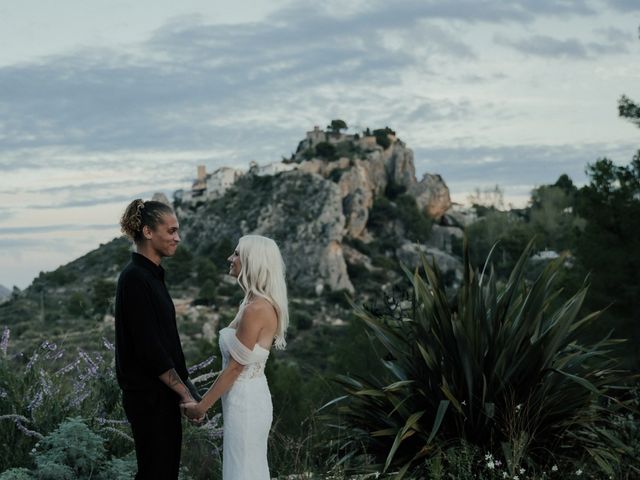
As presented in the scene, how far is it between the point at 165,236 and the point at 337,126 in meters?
107

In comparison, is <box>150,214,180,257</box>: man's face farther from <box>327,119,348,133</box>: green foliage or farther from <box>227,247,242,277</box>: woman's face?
<box>327,119,348,133</box>: green foliage

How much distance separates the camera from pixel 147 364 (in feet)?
12.5

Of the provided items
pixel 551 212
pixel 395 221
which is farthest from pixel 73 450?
pixel 395 221

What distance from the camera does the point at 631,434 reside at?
6918mm

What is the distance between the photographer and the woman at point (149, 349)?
12.4ft

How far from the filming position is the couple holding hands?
381 cm

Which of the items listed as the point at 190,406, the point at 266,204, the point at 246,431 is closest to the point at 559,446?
the point at 246,431

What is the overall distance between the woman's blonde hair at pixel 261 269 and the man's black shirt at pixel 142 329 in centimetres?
38

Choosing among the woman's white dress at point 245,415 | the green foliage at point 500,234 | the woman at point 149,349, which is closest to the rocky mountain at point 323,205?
the green foliage at point 500,234

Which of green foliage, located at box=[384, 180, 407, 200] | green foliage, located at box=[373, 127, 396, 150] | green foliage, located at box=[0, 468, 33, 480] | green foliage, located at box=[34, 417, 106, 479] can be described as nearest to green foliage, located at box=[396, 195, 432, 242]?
green foliage, located at box=[384, 180, 407, 200]

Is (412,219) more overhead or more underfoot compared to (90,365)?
more underfoot

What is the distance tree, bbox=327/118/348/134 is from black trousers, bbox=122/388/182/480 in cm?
10611

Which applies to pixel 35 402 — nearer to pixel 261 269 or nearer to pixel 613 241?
pixel 261 269

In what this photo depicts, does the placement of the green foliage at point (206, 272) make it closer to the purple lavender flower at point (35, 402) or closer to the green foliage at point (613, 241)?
the green foliage at point (613, 241)
